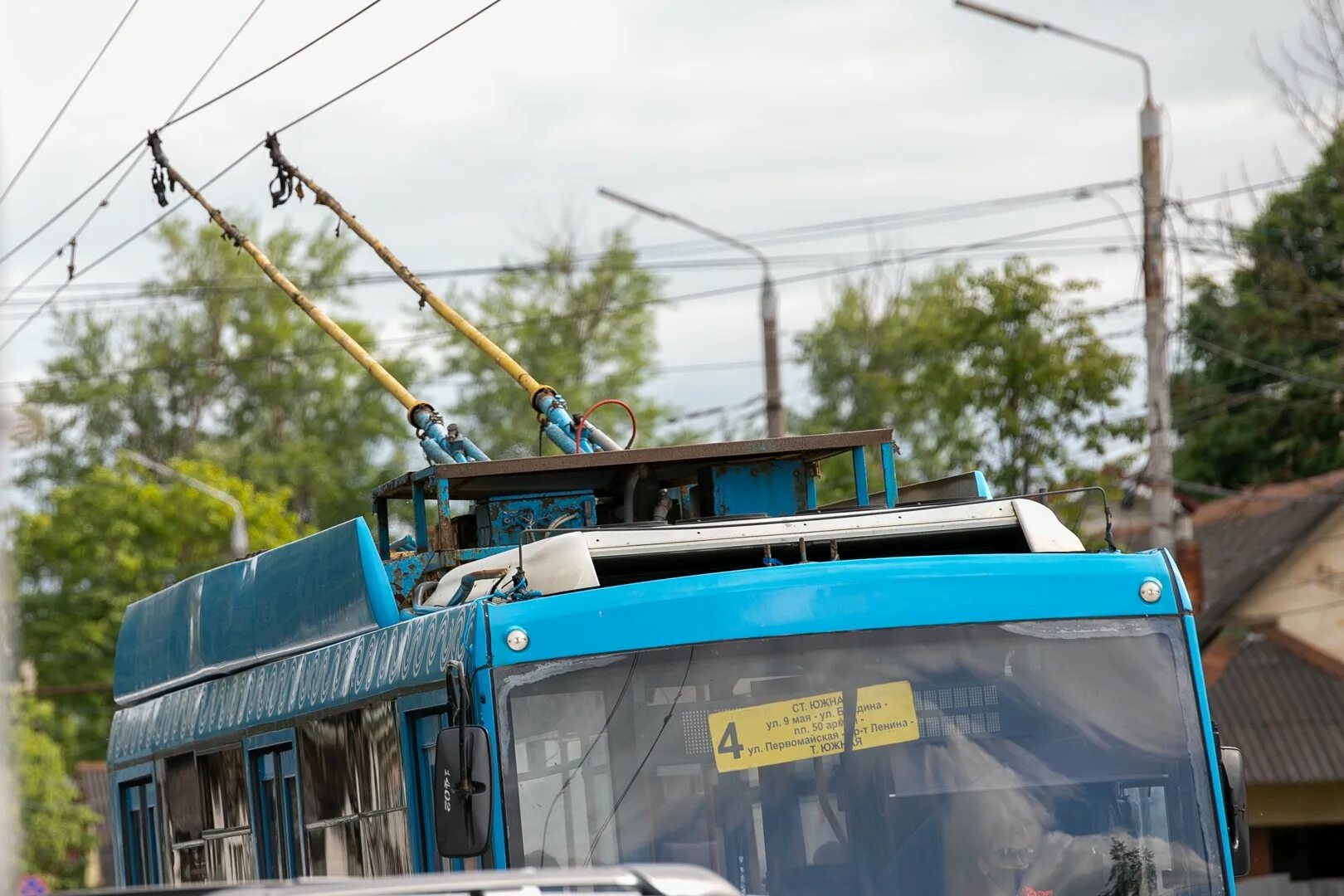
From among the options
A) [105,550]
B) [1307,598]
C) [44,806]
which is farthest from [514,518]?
[105,550]

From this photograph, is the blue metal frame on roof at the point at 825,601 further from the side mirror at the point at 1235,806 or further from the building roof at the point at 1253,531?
the building roof at the point at 1253,531

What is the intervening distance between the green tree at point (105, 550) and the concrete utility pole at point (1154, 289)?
32494 millimetres

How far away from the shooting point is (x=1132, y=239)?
19.2m

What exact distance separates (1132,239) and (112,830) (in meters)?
11.6

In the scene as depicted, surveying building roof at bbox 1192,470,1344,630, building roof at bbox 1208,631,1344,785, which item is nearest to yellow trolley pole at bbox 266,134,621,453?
building roof at bbox 1208,631,1344,785

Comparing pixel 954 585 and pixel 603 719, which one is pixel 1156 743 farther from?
pixel 603 719

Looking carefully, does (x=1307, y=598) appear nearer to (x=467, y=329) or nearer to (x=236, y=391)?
(x=467, y=329)

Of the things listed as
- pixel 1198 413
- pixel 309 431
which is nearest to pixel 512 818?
pixel 1198 413

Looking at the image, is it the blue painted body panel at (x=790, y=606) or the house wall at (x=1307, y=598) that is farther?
the house wall at (x=1307, y=598)

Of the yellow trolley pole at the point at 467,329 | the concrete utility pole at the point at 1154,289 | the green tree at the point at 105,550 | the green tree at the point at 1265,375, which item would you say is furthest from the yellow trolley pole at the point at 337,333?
the green tree at the point at 105,550

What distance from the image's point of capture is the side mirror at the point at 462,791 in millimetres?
5734

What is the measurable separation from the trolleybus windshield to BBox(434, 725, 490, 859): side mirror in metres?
0.25

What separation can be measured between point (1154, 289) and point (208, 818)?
11.6 meters

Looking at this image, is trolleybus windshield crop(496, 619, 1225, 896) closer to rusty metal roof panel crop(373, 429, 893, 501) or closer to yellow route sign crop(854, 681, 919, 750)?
yellow route sign crop(854, 681, 919, 750)
